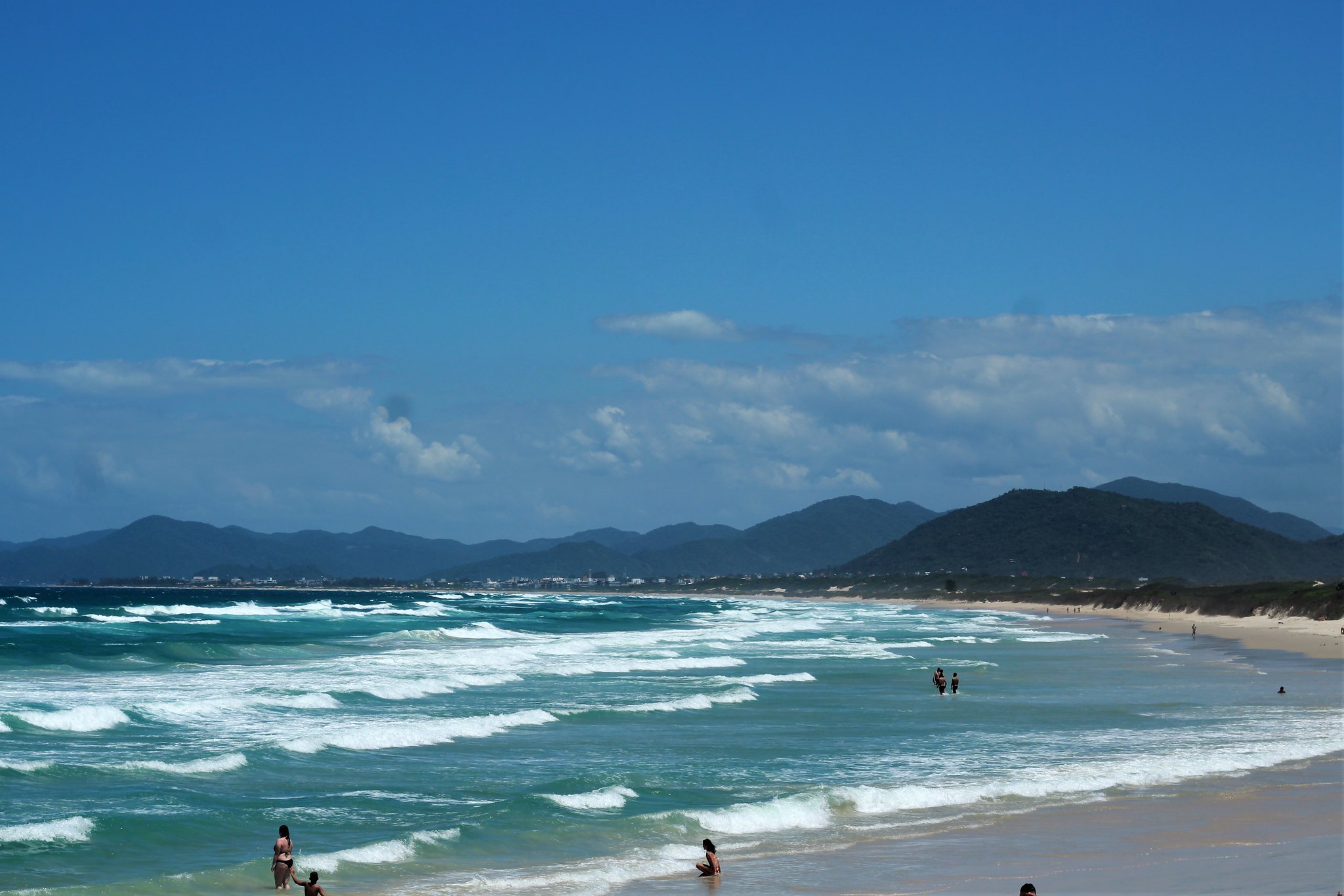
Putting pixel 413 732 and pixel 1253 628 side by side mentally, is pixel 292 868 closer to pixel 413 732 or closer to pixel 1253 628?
pixel 413 732

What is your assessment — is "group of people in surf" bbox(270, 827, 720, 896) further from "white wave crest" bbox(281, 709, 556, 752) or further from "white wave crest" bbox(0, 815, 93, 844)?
"white wave crest" bbox(281, 709, 556, 752)

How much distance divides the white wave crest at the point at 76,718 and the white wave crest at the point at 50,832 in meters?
10.5

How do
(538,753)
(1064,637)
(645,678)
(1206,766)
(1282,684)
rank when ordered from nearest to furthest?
(1206,766) < (538,753) < (1282,684) < (645,678) < (1064,637)

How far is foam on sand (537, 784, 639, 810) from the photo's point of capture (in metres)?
18.7

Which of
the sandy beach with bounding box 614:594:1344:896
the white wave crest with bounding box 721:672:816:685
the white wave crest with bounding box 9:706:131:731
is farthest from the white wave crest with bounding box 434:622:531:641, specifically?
the sandy beach with bounding box 614:594:1344:896

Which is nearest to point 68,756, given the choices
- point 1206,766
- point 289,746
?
point 289,746

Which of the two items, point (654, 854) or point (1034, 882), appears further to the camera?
point (654, 854)

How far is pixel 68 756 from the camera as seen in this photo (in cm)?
2272

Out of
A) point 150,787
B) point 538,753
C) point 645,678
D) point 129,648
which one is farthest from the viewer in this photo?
point 129,648

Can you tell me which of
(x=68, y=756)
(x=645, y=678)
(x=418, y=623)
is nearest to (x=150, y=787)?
(x=68, y=756)

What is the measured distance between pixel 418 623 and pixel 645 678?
53437 mm

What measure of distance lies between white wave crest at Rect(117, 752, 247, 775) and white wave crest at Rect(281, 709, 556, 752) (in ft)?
5.41

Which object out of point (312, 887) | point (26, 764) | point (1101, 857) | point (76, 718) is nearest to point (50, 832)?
point (312, 887)

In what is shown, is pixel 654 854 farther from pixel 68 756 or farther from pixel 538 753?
pixel 68 756
